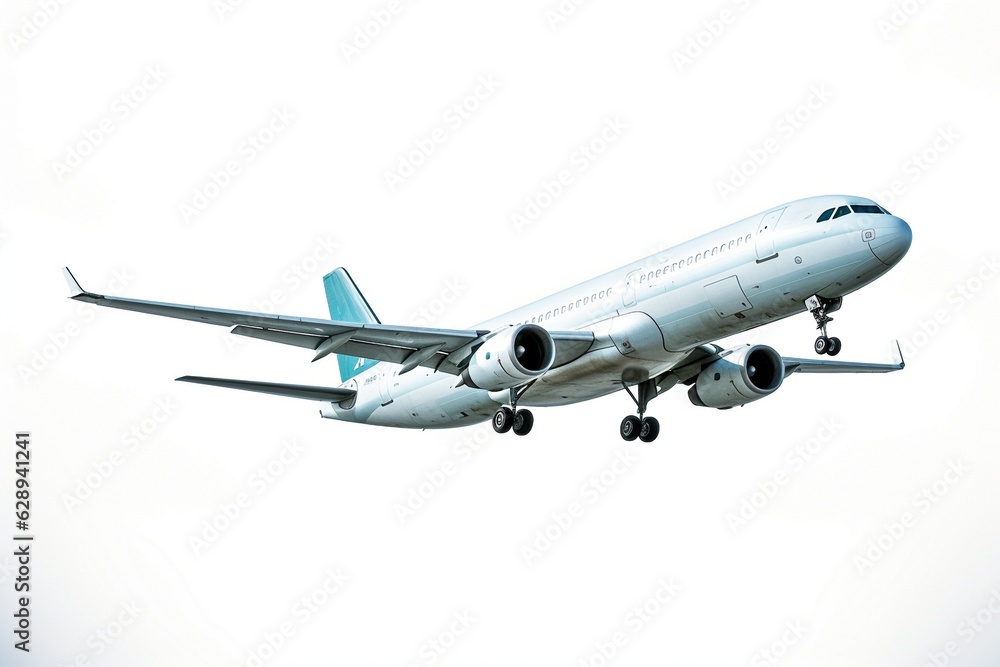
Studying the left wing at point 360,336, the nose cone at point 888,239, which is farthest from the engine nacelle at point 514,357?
the nose cone at point 888,239

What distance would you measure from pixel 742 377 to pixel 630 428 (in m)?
3.78

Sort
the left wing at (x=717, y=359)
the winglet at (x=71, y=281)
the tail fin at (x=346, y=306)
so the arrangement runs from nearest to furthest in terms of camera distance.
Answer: the winglet at (x=71, y=281) < the left wing at (x=717, y=359) < the tail fin at (x=346, y=306)

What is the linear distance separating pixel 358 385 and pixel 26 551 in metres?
12.0

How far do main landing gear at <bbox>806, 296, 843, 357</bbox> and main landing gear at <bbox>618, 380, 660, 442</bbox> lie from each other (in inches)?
348

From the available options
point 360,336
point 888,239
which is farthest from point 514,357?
point 888,239

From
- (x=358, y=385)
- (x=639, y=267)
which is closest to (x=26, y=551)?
(x=358, y=385)

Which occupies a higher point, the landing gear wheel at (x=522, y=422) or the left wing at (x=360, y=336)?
the left wing at (x=360, y=336)

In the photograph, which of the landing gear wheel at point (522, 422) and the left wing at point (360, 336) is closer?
the left wing at point (360, 336)

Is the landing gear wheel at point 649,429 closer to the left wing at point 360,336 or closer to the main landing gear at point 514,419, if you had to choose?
the main landing gear at point 514,419

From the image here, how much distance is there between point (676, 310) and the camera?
32719 millimetres

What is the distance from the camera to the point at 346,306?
47.0 metres

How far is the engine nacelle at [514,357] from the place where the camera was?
33812 millimetres

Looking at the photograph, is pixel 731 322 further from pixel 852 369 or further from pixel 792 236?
pixel 852 369

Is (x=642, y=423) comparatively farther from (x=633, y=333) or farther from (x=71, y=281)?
(x=71, y=281)
